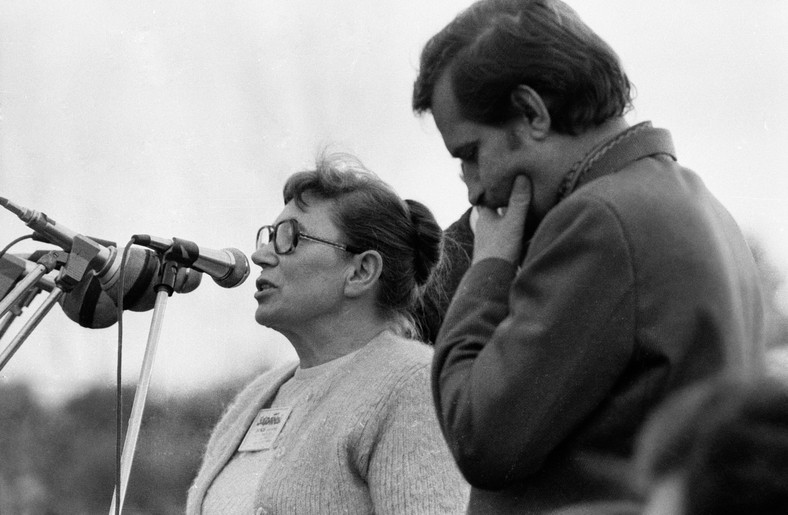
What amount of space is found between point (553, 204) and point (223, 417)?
1.70m

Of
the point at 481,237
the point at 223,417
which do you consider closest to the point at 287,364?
the point at 223,417

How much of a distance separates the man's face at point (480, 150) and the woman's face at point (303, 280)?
4.24ft

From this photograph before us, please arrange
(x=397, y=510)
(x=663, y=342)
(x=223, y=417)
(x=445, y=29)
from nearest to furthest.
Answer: (x=663, y=342)
(x=445, y=29)
(x=397, y=510)
(x=223, y=417)

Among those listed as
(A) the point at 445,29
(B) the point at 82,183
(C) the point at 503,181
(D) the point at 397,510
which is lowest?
(D) the point at 397,510

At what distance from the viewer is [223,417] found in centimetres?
323

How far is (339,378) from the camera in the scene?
293 centimetres

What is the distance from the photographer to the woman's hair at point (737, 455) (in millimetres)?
Result: 835

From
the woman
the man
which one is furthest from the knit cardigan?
the man

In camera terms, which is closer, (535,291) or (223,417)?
(535,291)

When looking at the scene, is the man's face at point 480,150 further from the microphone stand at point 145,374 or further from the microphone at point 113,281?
the microphone at point 113,281

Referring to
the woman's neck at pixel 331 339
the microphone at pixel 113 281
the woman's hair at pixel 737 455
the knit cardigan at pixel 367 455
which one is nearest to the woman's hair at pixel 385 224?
the woman's neck at pixel 331 339

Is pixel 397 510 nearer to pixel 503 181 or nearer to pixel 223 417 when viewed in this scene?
pixel 223 417

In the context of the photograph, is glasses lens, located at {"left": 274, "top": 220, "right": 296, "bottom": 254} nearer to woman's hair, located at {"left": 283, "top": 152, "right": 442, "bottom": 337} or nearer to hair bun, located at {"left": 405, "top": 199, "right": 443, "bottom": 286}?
woman's hair, located at {"left": 283, "top": 152, "right": 442, "bottom": 337}

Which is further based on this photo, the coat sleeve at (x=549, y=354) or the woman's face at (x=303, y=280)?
the woman's face at (x=303, y=280)
